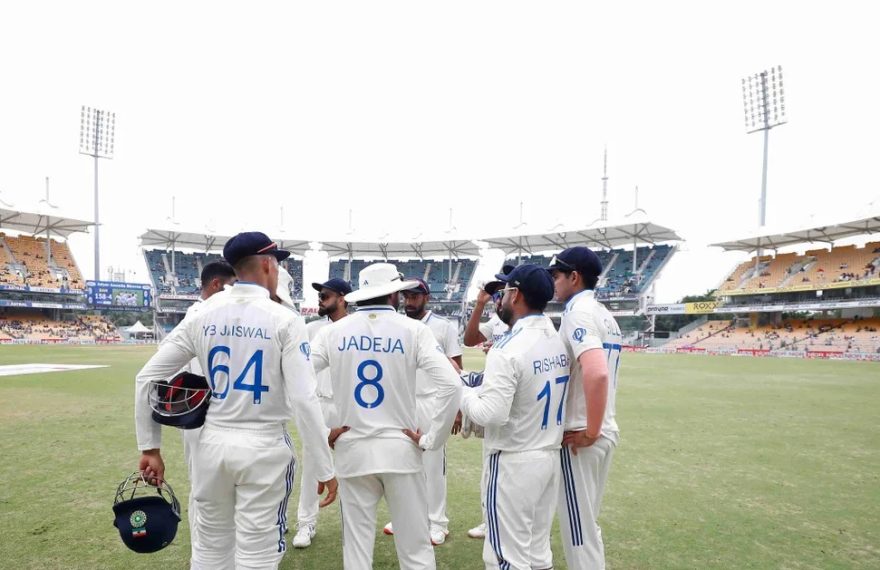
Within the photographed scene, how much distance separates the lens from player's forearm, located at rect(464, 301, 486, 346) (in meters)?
4.14

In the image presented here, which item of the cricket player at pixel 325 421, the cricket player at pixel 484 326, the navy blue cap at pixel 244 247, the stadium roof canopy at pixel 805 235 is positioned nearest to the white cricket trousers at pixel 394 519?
the cricket player at pixel 484 326

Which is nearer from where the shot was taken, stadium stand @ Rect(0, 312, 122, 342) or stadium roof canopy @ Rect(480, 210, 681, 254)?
stadium stand @ Rect(0, 312, 122, 342)

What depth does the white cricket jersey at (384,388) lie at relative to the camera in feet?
9.39

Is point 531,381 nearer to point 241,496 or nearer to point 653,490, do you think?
point 241,496

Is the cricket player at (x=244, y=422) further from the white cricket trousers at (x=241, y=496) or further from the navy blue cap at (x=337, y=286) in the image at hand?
the navy blue cap at (x=337, y=286)

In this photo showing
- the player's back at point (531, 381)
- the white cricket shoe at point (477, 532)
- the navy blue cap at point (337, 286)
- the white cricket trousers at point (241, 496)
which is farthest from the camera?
the navy blue cap at point (337, 286)

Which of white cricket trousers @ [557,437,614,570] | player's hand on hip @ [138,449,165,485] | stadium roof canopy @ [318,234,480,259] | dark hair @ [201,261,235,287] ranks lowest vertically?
white cricket trousers @ [557,437,614,570]

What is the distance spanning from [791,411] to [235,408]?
40.8 ft

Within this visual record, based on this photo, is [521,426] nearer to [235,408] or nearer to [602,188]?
[235,408]

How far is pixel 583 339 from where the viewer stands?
2.99 meters

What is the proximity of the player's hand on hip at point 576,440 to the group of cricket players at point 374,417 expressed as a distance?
14mm

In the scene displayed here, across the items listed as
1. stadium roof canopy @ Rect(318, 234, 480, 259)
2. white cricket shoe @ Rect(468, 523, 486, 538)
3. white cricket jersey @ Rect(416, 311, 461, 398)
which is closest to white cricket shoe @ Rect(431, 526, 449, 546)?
white cricket shoe @ Rect(468, 523, 486, 538)

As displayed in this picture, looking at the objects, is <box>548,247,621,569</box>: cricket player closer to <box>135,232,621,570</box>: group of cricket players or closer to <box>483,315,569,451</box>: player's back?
<box>135,232,621,570</box>: group of cricket players

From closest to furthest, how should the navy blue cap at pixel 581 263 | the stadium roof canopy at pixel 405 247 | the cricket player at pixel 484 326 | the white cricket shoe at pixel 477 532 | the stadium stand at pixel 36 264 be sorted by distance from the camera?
the navy blue cap at pixel 581 263
the cricket player at pixel 484 326
the white cricket shoe at pixel 477 532
the stadium stand at pixel 36 264
the stadium roof canopy at pixel 405 247
